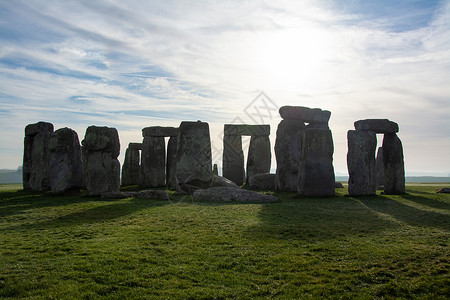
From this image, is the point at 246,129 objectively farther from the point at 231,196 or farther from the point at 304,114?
the point at 231,196

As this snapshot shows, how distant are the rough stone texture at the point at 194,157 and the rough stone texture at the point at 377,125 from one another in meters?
6.15

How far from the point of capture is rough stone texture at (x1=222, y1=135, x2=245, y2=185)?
22.5 m

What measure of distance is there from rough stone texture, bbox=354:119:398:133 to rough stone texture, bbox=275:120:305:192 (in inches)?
101

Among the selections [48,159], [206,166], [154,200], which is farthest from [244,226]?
[48,159]

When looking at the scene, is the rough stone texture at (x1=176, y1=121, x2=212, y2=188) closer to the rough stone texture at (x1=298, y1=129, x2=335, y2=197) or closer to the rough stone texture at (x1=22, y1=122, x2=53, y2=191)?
the rough stone texture at (x1=298, y1=129, x2=335, y2=197)

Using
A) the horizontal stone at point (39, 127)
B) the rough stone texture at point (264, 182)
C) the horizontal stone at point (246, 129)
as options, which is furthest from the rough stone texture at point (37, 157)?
the horizontal stone at point (246, 129)

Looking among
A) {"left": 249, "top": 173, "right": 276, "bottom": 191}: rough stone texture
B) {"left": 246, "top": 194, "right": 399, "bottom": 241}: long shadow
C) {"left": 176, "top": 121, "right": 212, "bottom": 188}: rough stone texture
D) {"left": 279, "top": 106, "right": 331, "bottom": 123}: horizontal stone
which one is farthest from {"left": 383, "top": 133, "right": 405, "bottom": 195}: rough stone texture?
{"left": 176, "top": 121, "right": 212, "bottom": 188}: rough stone texture

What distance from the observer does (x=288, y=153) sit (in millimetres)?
16312

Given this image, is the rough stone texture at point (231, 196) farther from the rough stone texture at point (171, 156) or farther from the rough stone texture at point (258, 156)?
the rough stone texture at point (258, 156)

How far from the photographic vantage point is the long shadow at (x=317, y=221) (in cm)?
705

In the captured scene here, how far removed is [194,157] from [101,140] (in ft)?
11.8

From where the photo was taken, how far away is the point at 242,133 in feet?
73.9

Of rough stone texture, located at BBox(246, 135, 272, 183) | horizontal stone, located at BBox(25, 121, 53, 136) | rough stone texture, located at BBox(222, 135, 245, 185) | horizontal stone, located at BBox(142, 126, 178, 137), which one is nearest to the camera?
horizontal stone, located at BBox(25, 121, 53, 136)

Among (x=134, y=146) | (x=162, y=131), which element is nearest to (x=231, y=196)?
(x=162, y=131)
